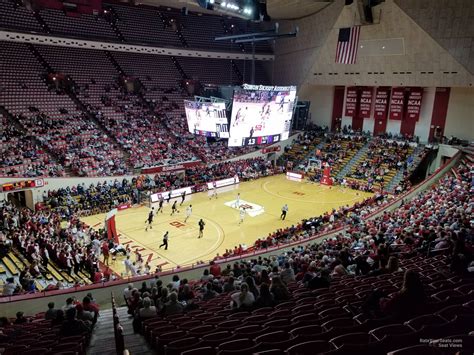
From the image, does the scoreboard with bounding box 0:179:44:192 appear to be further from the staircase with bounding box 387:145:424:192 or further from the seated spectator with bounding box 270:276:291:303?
the staircase with bounding box 387:145:424:192

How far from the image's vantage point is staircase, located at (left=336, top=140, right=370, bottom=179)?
36375mm

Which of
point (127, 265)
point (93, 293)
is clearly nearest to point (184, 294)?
point (93, 293)

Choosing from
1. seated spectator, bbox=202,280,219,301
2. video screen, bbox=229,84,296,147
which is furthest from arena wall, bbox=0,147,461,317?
video screen, bbox=229,84,296,147

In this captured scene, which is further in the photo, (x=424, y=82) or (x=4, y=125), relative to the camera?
(x=424, y=82)

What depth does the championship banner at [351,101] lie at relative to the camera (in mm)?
41562

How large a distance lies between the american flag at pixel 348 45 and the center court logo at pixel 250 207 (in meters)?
15.7

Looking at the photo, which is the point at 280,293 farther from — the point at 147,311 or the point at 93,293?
the point at 93,293

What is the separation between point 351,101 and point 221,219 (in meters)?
24.0

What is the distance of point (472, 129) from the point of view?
3359cm

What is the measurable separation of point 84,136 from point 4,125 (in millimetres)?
5460

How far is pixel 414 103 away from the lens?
37000 mm

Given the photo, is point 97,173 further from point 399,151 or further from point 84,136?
point 399,151

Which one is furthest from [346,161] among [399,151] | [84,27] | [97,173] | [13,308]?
[13,308]

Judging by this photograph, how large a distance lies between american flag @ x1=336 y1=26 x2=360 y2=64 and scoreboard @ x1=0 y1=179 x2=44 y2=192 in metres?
25.9
